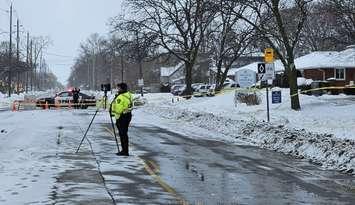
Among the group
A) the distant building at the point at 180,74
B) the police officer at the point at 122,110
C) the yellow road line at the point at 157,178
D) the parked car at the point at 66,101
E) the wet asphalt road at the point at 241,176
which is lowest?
the wet asphalt road at the point at 241,176

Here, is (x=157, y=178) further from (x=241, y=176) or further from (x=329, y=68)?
(x=329, y=68)

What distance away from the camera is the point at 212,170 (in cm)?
1352

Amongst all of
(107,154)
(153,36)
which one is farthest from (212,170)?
(153,36)

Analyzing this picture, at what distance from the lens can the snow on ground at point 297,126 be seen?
16156 mm

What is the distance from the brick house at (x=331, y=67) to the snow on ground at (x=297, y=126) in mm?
20545

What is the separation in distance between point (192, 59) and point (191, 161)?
137 feet

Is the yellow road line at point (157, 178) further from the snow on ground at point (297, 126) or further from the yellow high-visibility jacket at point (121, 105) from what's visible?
the snow on ground at point (297, 126)

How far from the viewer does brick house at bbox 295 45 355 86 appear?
203 feet

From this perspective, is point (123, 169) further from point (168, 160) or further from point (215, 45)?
point (215, 45)

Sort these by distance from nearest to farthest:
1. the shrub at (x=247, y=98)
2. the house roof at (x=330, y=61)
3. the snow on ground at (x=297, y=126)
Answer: the snow on ground at (x=297, y=126) < the shrub at (x=247, y=98) < the house roof at (x=330, y=61)

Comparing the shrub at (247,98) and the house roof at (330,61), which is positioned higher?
the house roof at (330,61)

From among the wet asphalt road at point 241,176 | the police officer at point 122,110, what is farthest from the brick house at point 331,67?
the police officer at point 122,110

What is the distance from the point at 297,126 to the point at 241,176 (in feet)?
38.5

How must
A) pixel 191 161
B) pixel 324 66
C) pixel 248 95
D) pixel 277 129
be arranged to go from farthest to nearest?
1. pixel 324 66
2. pixel 248 95
3. pixel 277 129
4. pixel 191 161
